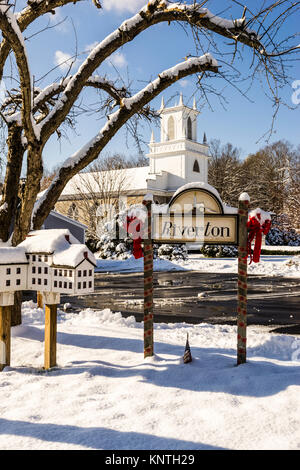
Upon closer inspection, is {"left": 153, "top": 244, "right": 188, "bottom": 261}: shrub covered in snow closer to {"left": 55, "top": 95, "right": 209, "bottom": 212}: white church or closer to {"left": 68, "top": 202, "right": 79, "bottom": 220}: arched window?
{"left": 55, "top": 95, "right": 209, "bottom": 212}: white church

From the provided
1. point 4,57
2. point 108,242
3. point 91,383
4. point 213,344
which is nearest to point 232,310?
point 213,344

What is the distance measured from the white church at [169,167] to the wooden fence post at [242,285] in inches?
1350

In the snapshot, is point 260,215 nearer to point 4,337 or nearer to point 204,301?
point 4,337

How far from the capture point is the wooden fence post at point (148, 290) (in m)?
4.82

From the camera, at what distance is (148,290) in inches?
194

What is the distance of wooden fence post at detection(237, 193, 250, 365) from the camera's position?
4.56 m

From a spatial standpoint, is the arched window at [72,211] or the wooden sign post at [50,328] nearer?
the wooden sign post at [50,328]

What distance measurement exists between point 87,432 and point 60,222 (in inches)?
1068

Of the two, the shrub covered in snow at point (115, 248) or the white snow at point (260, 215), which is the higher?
the white snow at point (260, 215)

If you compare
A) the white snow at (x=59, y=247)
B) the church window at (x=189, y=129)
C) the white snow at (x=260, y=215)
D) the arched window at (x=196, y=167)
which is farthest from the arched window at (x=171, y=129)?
the white snow at (x=59, y=247)

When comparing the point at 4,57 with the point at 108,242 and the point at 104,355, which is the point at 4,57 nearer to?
the point at 104,355

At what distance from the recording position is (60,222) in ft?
96.3

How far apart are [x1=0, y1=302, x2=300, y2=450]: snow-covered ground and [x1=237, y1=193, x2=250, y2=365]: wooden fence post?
0.19 m

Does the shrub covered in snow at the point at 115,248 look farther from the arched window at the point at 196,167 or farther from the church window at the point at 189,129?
the church window at the point at 189,129
